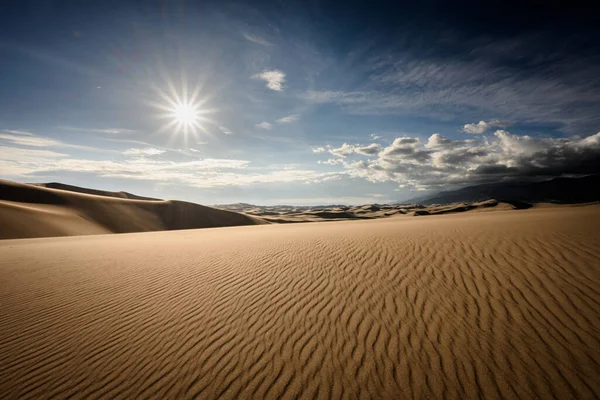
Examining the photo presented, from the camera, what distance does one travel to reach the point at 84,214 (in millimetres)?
36062

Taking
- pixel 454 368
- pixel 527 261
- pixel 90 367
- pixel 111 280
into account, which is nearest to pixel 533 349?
pixel 454 368

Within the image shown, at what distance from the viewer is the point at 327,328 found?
188 inches

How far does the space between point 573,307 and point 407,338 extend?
3429 mm

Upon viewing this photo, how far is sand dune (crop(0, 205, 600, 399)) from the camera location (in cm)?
355

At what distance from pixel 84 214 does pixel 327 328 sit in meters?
45.1

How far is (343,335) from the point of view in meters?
4.55

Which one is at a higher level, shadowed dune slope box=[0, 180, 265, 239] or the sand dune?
shadowed dune slope box=[0, 180, 265, 239]

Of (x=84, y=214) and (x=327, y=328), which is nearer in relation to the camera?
(x=327, y=328)

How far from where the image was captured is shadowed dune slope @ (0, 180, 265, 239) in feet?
83.2

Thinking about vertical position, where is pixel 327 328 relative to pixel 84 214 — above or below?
below

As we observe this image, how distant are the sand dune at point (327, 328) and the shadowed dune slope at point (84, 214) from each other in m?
24.7

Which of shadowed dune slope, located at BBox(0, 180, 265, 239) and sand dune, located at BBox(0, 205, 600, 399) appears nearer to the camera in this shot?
sand dune, located at BBox(0, 205, 600, 399)

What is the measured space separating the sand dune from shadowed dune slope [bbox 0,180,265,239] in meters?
24.7

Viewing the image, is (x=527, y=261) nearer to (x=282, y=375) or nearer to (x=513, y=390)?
(x=513, y=390)
